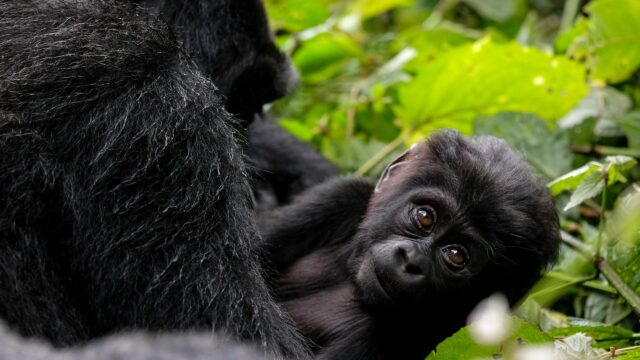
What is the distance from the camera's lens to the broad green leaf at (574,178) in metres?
3.21

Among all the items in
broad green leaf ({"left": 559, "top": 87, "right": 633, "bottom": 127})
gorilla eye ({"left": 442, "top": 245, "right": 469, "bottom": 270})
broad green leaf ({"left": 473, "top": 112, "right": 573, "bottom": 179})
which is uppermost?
gorilla eye ({"left": 442, "top": 245, "right": 469, "bottom": 270})

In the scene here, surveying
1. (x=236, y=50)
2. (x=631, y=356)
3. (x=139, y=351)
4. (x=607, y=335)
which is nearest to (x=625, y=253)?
(x=607, y=335)

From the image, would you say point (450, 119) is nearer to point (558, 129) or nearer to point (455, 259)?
point (558, 129)

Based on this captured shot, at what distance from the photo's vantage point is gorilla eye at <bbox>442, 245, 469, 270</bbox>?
3061 mm

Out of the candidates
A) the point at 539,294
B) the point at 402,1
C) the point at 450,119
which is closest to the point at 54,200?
the point at 539,294

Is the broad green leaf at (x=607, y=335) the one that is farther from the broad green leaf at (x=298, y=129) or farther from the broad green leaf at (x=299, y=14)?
the broad green leaf at (x=299, y=14)

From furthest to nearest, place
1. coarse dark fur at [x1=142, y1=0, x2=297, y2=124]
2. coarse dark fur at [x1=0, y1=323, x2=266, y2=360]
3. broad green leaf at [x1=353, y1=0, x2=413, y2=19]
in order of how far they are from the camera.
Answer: broad green leaf at [x1=353, y1=0, x2=413, y2=19] → coarse dark fur at [x1=142, y1=0, x2=297, y2=124] → coarse dark fur at [x1=0, y1=323, x2=266, y2=360]

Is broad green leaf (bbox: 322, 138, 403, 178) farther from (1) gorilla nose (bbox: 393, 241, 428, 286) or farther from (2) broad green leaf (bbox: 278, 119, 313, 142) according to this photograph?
(1) gorilla nose (bbox: 393, 241, 428, 286)

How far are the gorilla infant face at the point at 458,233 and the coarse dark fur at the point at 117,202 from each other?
58 cm

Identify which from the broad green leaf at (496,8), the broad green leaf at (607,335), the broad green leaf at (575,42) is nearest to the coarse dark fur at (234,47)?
the broad green leaf at (607,335)

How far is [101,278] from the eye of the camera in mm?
2402

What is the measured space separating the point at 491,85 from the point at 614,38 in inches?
23.6

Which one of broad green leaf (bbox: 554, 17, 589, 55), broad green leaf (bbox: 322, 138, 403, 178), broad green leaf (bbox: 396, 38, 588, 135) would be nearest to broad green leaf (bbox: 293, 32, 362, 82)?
broad green leaf (bbox: 322, 138, 403, 178)

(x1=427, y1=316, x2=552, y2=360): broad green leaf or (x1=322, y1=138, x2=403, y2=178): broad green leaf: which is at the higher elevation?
(x1=427, y1=316, x2=552, y2=360): broad green leaf
